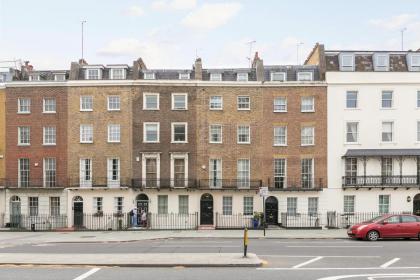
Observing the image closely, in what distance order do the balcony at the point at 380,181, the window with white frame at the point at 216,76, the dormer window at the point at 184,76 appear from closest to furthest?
the balcony at the point at 380,181, the window with white frame at the point at 216,76, the dormer window at the point at 184,76

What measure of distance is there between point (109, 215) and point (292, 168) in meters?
14.7

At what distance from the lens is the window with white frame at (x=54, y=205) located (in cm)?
4700

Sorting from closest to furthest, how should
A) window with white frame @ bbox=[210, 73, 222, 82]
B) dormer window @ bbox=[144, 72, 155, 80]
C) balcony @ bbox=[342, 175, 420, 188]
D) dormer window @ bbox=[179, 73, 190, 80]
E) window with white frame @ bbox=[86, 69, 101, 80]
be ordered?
1. balcony @ bbox=[342, 175, 420, 188]
2. window with white frame @ bbox=[86, 69, 101, 80]
3. window with white frame @ bbox=[210, 73, 222, 82]
4. dormer window @ bbox=[179, 73, 190, 80]
5. dormer window @ bbox=[144, 72, 155, 80]

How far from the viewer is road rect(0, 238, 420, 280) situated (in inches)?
723

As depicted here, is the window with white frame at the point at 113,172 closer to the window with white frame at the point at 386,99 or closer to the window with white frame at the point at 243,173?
the window with white frame at the point at 243,173

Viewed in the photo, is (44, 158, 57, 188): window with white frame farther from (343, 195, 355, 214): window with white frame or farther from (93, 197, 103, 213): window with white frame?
(343, 195, 355, 214): window with white frame

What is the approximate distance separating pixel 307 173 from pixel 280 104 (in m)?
5.82

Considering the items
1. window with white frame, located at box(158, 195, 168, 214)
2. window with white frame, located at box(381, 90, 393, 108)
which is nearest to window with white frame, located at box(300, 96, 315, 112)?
window with white frame, located at box(381, 90, 393, 108)

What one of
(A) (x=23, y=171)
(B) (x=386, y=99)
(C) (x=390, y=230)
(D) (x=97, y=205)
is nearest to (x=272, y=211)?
(B) (x=386, y=99)

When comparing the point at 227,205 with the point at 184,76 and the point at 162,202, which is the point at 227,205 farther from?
the point at 184,76

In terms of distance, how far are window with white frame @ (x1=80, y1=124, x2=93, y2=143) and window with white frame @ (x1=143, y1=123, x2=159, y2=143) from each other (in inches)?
169

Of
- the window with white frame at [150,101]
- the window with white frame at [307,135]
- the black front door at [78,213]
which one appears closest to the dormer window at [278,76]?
the window with white frame at [307,135]

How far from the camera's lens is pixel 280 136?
154 feet

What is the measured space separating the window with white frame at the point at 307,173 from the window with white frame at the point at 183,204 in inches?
363
